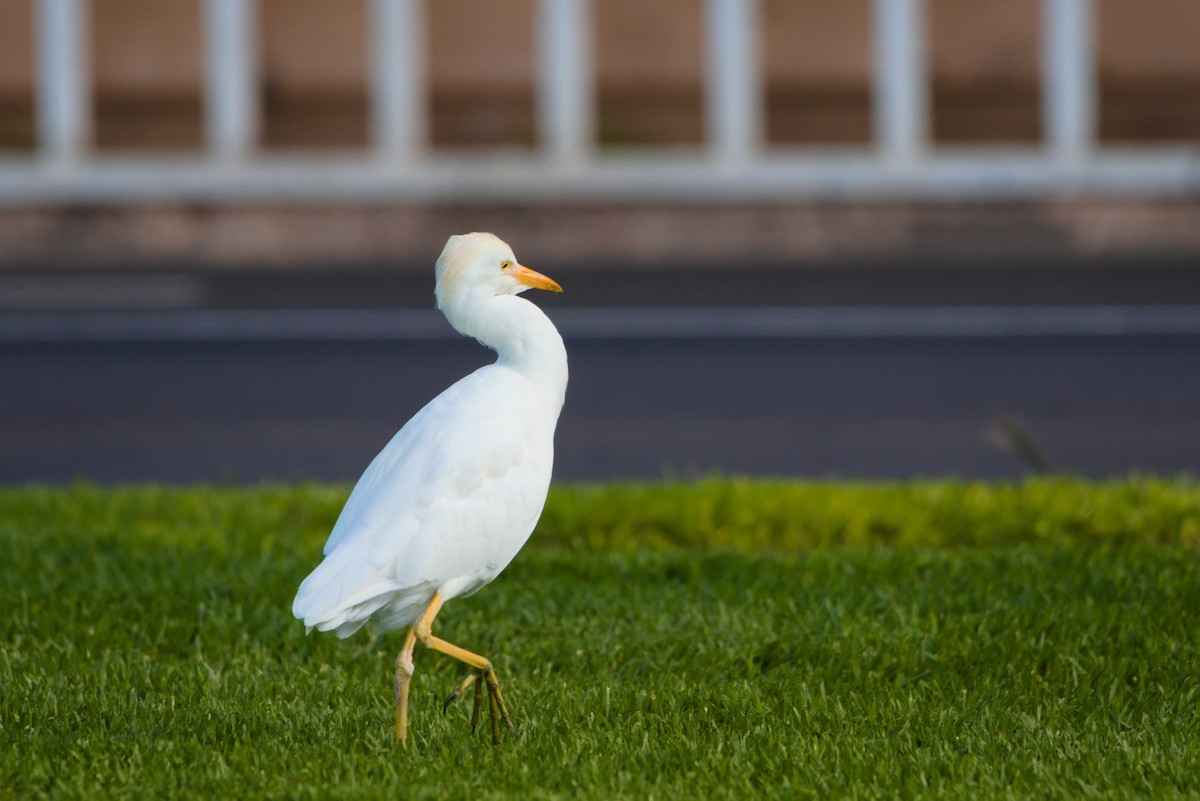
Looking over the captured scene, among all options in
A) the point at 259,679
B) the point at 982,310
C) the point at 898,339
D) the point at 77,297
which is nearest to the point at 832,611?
the point at 259,679

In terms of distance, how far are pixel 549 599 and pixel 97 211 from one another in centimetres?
1346

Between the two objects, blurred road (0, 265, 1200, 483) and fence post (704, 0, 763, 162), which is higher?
fence post (704, 0, 763, 162)

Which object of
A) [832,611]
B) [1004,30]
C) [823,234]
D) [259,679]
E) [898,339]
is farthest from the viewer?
[1004,30]

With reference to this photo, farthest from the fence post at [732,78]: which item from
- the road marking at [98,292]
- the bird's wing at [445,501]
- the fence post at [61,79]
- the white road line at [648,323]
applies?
the bird's wing at [445,501]

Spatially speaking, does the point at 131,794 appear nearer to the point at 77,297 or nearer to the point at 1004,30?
the point at 77,297

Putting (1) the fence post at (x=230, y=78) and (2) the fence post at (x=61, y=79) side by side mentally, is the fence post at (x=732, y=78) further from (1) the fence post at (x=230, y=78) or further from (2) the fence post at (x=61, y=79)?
(2) the fence post at (x=61, y=79)

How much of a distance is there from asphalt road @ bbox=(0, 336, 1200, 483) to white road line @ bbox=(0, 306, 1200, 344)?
246mm

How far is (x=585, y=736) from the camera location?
3895mm

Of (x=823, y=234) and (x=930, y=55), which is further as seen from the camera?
(x=930, y=55)

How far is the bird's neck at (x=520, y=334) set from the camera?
3918 mm

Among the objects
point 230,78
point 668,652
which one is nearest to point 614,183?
point 230,78

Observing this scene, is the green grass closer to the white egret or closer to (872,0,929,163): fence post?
the white egret

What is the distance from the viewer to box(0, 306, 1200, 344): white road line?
1195 centimetres

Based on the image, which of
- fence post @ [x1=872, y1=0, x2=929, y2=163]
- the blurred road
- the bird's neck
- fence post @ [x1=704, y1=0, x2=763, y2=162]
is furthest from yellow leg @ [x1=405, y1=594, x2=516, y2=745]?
fence post @ [x1=872, y1=0, x2=929, y2=163]
